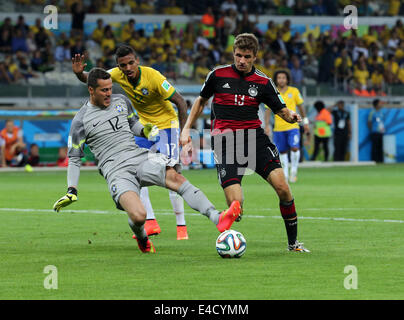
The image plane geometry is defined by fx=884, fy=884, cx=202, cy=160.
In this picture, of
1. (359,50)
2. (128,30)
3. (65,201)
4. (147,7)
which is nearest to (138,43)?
(128,30)

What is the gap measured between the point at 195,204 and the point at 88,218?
4625 millimetres

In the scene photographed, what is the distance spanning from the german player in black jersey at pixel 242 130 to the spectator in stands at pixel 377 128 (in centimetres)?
2136

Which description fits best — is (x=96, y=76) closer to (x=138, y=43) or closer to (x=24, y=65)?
(x=24, y=65)

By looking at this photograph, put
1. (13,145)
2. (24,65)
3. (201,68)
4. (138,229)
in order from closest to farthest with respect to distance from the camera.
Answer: (138,229)
(13,145)
(24,65)
(201,68)

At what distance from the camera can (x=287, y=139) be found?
19.6 meters

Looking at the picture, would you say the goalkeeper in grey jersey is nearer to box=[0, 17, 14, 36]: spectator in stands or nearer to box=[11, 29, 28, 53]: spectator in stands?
box=[11, 29, 28, 53]: spectator in stands

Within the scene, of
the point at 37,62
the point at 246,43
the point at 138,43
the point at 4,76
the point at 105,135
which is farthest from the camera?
the point at 138,43

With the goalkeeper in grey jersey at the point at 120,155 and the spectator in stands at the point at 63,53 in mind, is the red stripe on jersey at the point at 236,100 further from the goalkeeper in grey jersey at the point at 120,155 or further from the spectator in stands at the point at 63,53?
the spectator in stands at the point at 63,53

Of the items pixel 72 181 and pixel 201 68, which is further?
pixel 201 68

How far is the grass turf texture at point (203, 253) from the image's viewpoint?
674 cm

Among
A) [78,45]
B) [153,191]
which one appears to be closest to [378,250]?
[153,191]

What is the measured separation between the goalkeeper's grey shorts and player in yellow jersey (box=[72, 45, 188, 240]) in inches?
40.4

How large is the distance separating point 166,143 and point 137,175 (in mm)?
1443

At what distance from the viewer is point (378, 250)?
9.10 meters
